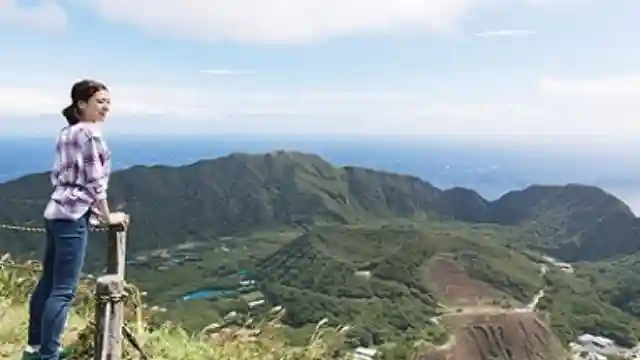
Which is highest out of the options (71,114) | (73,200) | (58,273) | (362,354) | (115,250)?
(71,114)

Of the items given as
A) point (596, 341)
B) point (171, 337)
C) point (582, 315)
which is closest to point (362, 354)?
point (171, 337)

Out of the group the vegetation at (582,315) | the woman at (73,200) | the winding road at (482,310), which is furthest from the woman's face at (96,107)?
the vegetation at (582,315)

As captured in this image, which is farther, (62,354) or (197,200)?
(197,200)

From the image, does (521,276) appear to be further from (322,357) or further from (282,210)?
(322,357)

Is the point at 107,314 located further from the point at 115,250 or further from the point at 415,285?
the point at 415,285

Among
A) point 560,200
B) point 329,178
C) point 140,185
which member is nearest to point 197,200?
point 140,185

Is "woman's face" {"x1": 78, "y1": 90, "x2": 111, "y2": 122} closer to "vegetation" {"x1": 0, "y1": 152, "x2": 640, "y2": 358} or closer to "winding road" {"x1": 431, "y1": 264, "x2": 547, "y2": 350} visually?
"vegetation" {"x1": 0, "y1": 152, "x2": 640, "y2": 358}
